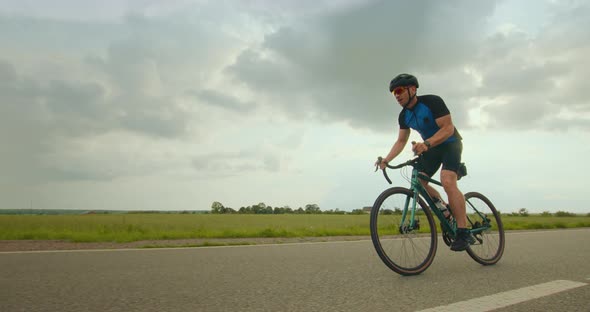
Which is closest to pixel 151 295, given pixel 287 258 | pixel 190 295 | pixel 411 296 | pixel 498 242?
pixel 190 295

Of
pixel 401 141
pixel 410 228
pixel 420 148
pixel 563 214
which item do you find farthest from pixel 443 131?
pixel 563 214

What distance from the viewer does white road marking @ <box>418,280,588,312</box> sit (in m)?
2.61

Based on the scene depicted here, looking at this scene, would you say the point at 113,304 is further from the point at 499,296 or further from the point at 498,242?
the point at 498,242

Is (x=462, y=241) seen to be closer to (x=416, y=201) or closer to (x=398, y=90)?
(x=416, y=201)

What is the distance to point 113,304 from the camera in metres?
2.72

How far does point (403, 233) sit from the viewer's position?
429cm

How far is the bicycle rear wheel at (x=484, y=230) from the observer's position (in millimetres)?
4953

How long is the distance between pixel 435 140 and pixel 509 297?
1829 mm

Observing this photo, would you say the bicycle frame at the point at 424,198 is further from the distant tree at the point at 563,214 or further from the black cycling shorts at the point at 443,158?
the distant tree at the point at 563,214

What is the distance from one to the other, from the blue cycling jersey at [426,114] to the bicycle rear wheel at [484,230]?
3.53 feet

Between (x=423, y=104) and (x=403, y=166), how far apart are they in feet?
2.48

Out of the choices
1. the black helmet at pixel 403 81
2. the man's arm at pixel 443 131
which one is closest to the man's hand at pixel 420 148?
the man's arm at pixel 443 131

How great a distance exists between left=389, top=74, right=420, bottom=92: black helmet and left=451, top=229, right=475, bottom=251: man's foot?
1.74 meters

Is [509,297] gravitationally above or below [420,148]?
below
